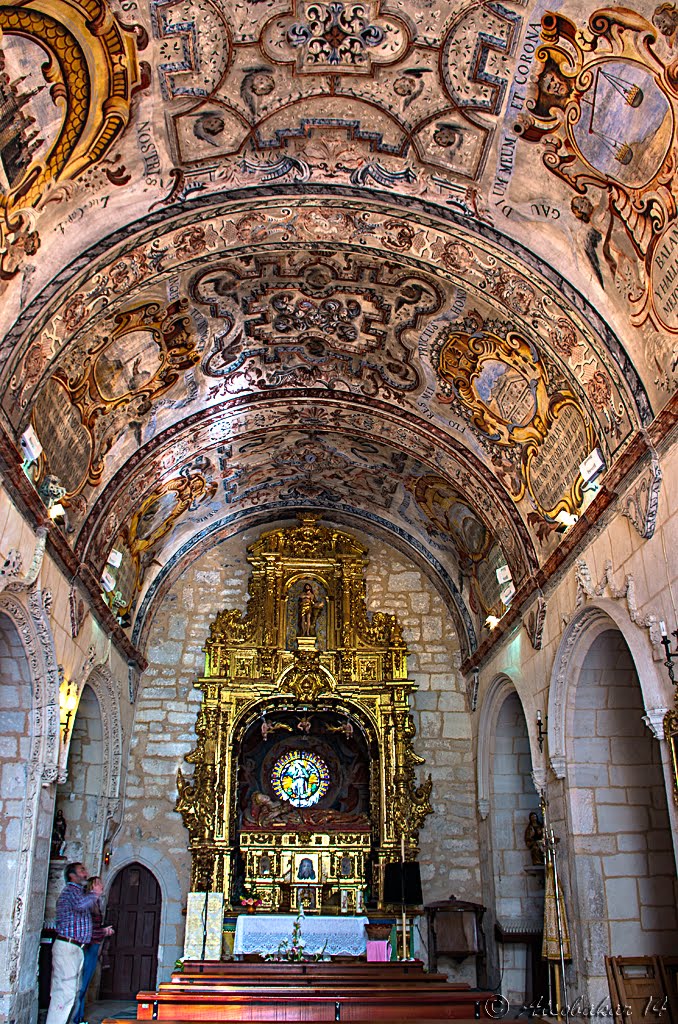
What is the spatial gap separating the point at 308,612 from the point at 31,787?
6277 mm

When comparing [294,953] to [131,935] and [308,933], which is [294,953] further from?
[131,935]

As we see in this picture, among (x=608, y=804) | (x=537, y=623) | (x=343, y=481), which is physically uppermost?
(x=343, y=481)

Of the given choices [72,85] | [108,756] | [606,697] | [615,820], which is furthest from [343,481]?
[72,85]

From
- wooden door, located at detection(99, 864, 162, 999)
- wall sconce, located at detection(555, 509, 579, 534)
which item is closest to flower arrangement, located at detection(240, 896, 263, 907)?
wooden door, located at detection(99, 864, 162, 999)

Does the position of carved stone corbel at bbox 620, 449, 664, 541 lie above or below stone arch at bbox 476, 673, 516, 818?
above

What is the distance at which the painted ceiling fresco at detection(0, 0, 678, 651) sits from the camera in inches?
279

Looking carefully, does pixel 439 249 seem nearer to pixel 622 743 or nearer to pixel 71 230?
pixel 71 230

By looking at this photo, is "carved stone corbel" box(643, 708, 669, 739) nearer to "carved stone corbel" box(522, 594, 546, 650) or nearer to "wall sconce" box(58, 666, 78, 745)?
"carved stone corbel" box(522, 594, 546, 650)

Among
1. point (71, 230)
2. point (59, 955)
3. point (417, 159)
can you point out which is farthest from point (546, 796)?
point (71, 230)

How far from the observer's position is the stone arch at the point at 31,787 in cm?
843

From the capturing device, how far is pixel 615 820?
9164 millimetres

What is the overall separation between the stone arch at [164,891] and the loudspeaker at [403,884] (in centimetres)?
299

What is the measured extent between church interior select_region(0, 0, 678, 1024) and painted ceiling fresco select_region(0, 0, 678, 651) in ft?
0.12

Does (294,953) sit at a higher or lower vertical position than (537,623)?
lower
